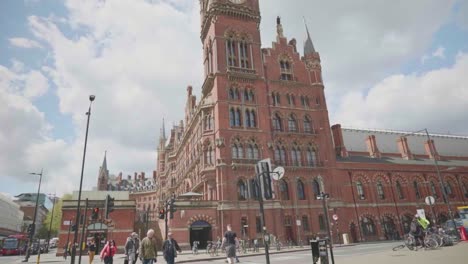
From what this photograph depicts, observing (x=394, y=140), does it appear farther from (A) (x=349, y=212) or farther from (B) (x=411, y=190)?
(A) (x=349, y=212)

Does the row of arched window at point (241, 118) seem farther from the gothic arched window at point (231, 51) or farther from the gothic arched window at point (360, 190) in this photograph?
the gothic arched window at point (360, 190)

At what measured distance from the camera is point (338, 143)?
50750 millimetres

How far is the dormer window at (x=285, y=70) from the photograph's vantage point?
153 ft

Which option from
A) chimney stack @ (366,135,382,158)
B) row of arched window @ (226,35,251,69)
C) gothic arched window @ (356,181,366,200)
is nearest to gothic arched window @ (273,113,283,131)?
row of arched window @ (226,35,251,69)

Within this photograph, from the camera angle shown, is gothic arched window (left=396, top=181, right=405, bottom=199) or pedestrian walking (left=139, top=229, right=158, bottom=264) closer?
pedestrian walking (left=139, top=229, right=158, bottom=264)

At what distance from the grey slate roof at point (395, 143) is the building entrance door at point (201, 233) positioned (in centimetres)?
3052

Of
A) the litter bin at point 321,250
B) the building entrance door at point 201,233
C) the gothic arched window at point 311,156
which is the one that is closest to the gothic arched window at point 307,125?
the gothic arched window at point 311,156

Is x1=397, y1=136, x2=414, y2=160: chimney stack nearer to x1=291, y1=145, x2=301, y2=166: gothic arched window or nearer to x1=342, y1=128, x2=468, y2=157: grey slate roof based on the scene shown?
x1=342, y1=128, x2=468, y2=157: grey slate roof

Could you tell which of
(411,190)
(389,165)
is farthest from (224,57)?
(411,190)

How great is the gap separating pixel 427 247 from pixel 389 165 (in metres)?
34.6

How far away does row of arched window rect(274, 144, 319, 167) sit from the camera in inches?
1650

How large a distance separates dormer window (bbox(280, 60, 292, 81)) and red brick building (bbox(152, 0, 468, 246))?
164 millimetres

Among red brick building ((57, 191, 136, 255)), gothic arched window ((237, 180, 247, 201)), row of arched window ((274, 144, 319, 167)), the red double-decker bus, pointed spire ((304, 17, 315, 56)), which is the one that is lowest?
the red double-decker bus

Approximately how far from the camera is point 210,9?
44.7m
